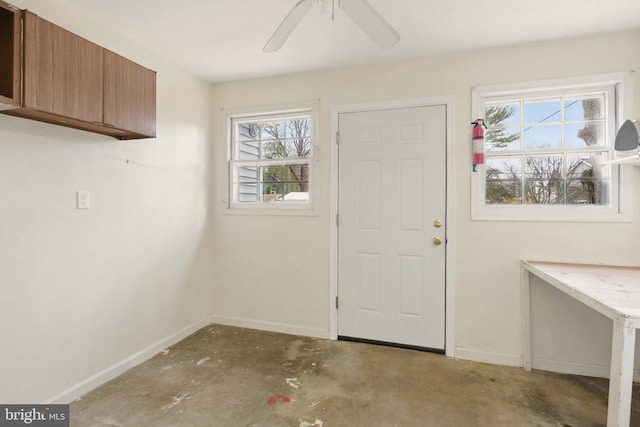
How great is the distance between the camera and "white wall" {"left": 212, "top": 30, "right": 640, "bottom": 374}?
2.32m

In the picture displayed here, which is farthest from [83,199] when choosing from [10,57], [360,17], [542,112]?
[542,112]

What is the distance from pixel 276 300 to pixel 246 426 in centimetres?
139

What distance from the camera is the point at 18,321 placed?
177 cm

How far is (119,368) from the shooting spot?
233cm

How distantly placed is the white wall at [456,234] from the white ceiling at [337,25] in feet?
0.48

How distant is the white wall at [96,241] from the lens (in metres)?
1.77

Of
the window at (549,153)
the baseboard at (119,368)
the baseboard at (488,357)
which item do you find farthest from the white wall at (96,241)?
the window at (549,153)

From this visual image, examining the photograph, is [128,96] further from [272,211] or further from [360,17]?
[360,17]

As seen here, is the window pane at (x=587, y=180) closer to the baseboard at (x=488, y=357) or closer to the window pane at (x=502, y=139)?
the window pane at (x=502, y=139)

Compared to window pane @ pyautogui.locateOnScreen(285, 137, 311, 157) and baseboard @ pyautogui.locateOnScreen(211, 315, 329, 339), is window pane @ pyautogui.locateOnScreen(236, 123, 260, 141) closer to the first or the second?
window pane @ pyautogui.locateOnScreen(285, 137, 311, 157)

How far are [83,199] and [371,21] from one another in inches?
81.8

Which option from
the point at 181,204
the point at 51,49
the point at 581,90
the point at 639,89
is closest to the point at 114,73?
the point at 51,49

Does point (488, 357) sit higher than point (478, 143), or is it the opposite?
point (478, 143)

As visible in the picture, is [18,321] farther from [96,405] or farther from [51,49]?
[51,49]
